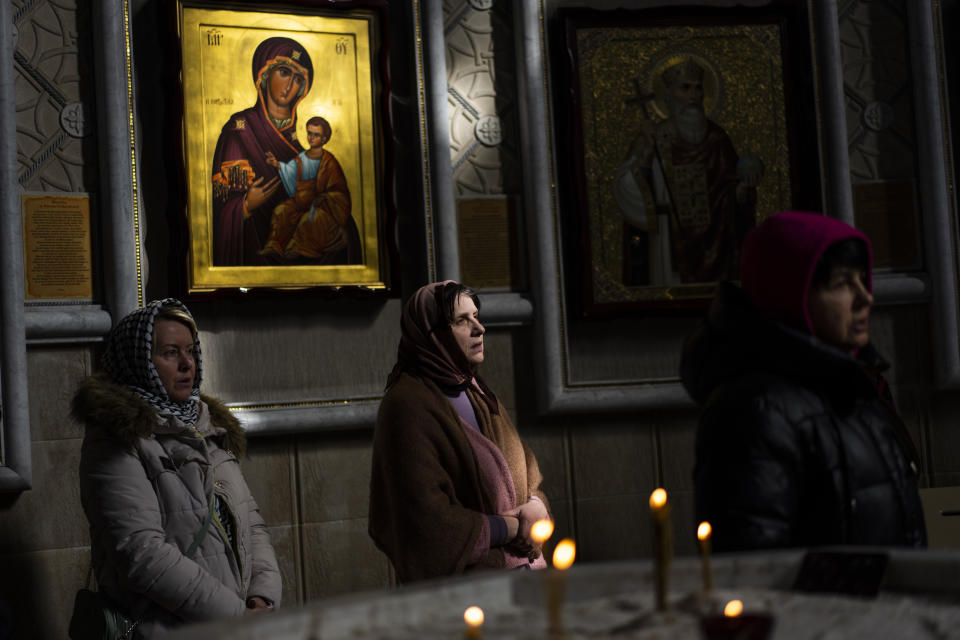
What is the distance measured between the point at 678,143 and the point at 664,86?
26 centimetres

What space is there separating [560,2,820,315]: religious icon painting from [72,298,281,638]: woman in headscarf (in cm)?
182

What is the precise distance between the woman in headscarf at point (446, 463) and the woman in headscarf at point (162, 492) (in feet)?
1.51

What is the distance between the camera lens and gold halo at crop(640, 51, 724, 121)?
4664 millimetres

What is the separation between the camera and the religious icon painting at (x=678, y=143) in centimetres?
457

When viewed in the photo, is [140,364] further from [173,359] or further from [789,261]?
[789,261]

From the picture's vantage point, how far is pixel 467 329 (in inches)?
137

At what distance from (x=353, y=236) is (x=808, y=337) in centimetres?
263

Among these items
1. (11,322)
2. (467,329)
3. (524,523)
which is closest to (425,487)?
(524,523)

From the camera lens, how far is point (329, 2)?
4.31 metres

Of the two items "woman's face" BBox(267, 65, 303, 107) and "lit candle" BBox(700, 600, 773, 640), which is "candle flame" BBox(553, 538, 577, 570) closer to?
"lit candle" BBox(700, 600, 773, 640)

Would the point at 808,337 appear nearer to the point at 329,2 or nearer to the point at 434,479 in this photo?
the point at 434,479

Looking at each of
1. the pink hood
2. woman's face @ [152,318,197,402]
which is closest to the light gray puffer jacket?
woman's face @ [152,318,197,402]

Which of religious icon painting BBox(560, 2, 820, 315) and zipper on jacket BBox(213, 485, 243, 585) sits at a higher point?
religious icon painting BBox(560, 2, 820, 315)

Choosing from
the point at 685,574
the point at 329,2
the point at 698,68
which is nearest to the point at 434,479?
the point at 685,574
